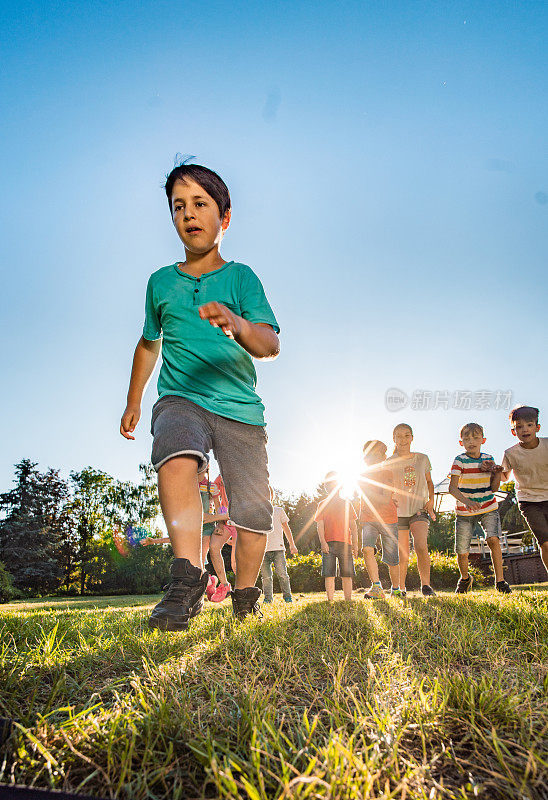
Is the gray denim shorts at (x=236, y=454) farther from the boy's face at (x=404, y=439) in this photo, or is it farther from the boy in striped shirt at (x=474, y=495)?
the boy's face at (x=404, y=439)

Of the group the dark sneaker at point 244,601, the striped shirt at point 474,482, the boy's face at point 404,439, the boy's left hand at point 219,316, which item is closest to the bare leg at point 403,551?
the striped shirt at point 474,482

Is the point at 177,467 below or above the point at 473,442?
below

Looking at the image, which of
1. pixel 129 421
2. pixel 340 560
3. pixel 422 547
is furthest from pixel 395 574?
pixel 129 421

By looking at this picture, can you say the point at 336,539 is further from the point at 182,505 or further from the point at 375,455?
the point at 182,505

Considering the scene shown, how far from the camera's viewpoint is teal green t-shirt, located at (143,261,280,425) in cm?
296

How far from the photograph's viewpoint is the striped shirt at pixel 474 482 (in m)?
6.78

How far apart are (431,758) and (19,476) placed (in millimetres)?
45628

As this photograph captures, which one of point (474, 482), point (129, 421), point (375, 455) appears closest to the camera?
point (129, 421)

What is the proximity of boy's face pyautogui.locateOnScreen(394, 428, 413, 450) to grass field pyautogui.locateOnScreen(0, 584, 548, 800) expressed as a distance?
5.59 metres

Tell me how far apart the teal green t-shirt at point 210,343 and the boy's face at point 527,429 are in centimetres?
390

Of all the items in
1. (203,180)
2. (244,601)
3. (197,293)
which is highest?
(203,180)

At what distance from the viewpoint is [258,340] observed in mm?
2590

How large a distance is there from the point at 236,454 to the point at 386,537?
4.46m

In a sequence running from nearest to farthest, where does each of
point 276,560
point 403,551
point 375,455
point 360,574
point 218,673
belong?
point 218,673 < point 403,551 < point 375,455 < point 276,560 < point 360,574
